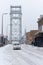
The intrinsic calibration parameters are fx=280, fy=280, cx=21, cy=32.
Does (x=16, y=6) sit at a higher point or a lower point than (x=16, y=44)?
higher

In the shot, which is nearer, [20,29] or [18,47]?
[18,47]

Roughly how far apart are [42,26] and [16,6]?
95016 mm

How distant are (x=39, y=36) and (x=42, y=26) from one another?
9.11 metres

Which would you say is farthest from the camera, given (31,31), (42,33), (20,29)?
(20,29)

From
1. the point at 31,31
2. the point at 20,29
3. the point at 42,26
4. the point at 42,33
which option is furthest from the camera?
the point at 20,29

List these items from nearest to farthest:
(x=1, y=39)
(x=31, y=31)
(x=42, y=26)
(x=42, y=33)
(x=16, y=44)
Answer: (x=16, y=44) < (x=1, y=39) < (x=42, y=33) < (x=42, y=26) < (x=31, y=31)

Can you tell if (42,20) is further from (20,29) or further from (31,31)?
(20,29)

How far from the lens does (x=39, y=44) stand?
97.6 m

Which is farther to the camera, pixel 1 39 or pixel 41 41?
pixel 41 41

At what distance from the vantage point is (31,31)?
167 metres

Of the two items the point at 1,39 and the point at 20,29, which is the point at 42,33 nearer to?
the point at 1,39

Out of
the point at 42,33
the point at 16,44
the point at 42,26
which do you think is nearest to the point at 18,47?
the point at 16,44

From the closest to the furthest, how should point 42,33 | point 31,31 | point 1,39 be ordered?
point 1,39, point 42,33, point 31,31

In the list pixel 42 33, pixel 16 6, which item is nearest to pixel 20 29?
pixel 16 6
